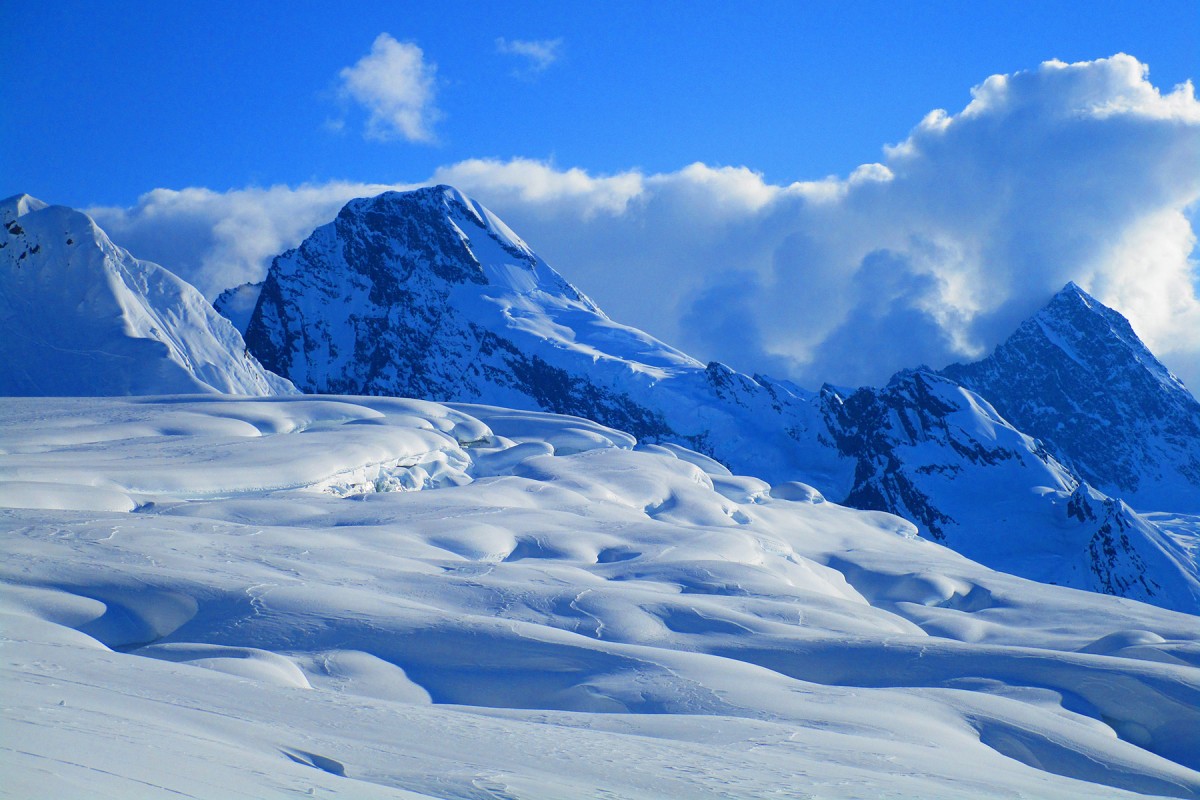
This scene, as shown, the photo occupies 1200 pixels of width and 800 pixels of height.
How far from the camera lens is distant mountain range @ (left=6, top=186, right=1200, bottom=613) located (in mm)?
136375

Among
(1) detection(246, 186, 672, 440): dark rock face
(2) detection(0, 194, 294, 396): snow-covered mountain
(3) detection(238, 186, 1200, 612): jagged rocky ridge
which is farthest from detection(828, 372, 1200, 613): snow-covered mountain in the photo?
(2) detection(0, 194, 294, 396): snow-covered mountain

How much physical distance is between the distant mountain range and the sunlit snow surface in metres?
96.6

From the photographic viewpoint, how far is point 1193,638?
38219 millimetres

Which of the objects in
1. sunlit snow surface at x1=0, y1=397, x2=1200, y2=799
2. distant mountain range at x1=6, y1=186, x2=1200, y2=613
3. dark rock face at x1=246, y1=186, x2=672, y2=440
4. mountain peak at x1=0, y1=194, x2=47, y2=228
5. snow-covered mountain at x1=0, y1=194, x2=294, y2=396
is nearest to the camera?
sunlit snow surface at x1=0, y1=397, x2=1200, y2=799

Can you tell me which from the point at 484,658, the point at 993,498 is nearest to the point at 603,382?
the point at 993,498

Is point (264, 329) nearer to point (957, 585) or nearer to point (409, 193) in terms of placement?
point (409, 193)

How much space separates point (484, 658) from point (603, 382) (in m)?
130

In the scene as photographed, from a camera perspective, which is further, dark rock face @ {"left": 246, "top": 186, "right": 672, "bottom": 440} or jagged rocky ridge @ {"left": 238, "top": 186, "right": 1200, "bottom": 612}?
dark rock face @ {"left": 246, "top": 186, "right": 672, "bottom": 440}

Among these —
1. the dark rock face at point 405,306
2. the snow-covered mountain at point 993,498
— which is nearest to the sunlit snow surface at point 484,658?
the snow-covered mountain at point 993,498

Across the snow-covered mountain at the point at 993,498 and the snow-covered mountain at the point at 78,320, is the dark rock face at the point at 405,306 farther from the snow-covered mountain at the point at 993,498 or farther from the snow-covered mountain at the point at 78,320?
the snow-covered mountain at the point at 78,320

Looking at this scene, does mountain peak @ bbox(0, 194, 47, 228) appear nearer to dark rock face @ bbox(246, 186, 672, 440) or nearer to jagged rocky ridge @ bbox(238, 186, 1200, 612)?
jagged rocky ridge @ bbox(238, 186, 1200, 612)

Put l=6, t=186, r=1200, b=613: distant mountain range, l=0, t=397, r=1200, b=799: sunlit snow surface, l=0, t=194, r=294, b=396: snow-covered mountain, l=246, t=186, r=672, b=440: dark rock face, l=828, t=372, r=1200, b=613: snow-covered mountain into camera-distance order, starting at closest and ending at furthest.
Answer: l=0, t=397, r=1200, b=799: sunlit snow surface → l=0, t=194, r=294, b=396: snow-covered mountain → l=828, t=372, r=1200, b=613: snow-covered mountain → l=6, t=186, r=1200, b=613: distant mountain range → l=246, t=186, r=672, b=440: dark rock face

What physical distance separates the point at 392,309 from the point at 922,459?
87.0 meters

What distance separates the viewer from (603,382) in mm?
147000
